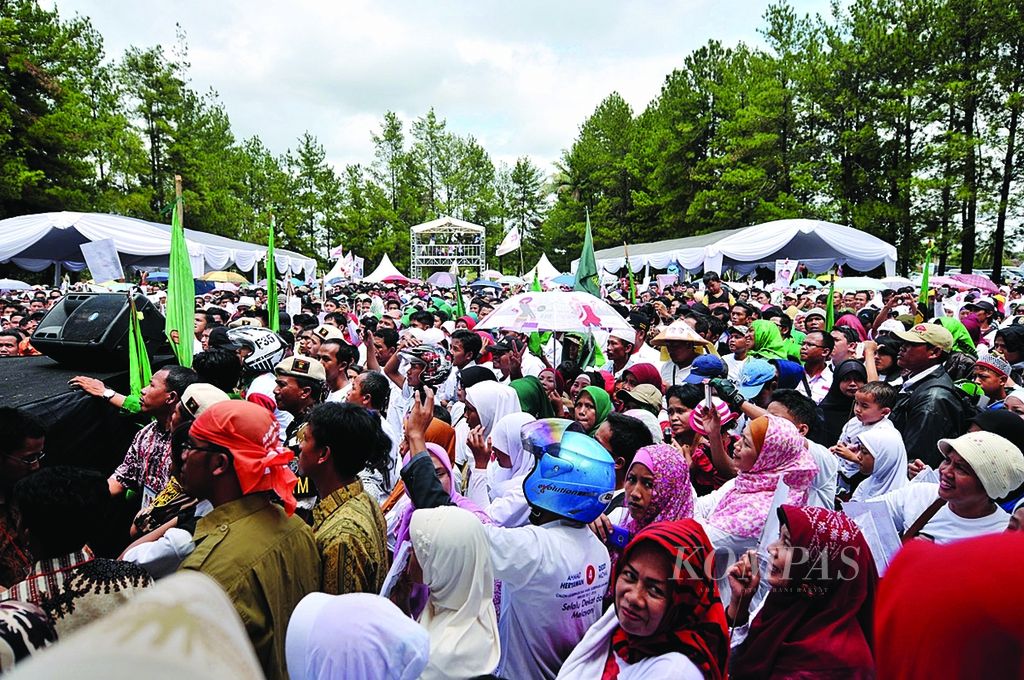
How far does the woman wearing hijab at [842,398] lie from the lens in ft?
17.3

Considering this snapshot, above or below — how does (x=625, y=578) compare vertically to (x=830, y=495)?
above

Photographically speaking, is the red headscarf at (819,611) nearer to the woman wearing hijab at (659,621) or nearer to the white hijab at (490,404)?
the woman wearing hijab at (659,621)

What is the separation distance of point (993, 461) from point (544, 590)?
209 centimetres

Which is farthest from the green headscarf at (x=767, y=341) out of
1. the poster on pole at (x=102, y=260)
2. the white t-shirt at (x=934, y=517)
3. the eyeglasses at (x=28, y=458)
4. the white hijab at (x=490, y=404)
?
the poster on pole at (x=102, y=260)

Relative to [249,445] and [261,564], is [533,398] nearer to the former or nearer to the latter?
[249,445]

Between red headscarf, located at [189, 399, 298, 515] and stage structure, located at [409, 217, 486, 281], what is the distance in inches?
1573

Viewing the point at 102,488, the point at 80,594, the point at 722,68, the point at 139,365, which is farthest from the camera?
the point at 722,68

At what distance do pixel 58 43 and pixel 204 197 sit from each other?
9.19m

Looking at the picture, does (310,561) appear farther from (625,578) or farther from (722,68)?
(722,68)

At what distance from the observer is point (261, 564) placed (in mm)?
2082

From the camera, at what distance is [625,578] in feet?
7.02

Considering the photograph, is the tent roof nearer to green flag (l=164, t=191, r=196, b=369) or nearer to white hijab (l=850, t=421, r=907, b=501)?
green flag (l=164, t=191, r=196, b=369)

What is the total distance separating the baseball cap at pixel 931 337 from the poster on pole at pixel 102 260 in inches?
365

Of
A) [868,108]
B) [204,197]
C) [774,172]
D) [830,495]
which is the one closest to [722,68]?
[774,172]
